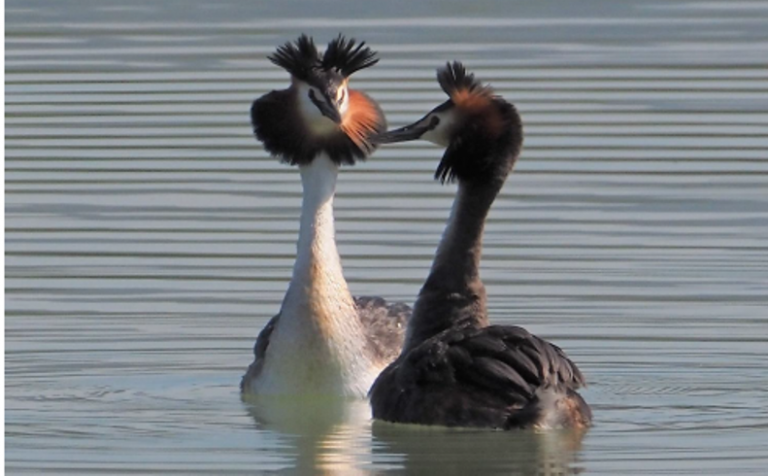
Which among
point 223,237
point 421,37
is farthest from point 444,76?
point 421,37

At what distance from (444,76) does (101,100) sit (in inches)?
339

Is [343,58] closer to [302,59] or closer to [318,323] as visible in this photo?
[302,59]

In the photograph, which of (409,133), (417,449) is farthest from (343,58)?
(417,449)

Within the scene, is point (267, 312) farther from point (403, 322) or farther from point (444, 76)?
point (444, 76)

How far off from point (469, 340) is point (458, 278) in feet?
3.53

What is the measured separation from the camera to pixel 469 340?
42.2 feet

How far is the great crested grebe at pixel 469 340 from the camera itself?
41.8 feet

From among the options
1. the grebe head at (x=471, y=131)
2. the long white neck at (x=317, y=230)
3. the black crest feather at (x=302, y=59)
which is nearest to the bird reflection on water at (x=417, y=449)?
the long white neck at (x=317, y=230)

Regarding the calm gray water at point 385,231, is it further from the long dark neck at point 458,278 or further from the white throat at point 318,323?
the long dark neck at point 458,278

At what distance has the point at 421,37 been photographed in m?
25.1

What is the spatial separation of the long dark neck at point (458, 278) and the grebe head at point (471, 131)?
88 mm

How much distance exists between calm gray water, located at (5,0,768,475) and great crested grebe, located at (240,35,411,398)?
29cm

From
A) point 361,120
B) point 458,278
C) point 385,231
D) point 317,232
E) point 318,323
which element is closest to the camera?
point 458,278

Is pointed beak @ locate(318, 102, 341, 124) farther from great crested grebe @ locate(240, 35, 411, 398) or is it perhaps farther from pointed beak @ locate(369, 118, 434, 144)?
pointed beak @ locate(369, 118, 434, 144)
